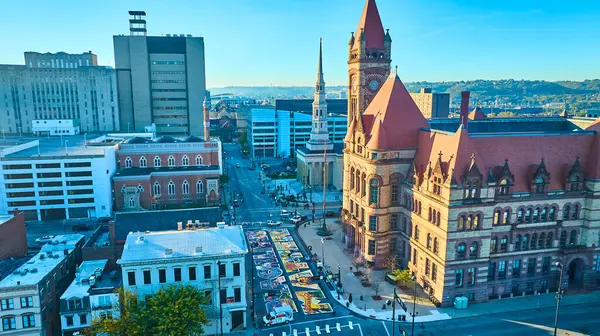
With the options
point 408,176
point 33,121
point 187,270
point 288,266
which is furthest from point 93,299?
point 33,121

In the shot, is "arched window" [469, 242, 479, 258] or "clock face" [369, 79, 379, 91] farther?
"clock face" [369, 79, 379, 91]

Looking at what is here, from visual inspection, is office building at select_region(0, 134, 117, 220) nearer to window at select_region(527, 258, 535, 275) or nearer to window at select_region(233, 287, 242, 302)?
window at select_region(233, 287, 242, 302)

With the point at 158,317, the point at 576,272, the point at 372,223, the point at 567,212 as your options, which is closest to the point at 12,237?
the point at 158,317

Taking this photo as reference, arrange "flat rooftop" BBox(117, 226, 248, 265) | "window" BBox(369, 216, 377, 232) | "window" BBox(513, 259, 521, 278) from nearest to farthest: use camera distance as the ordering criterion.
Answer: "flat rooftop" BBox(117, 226, 248, 265)
"window" BBox(513, 259, 521, 278)
"window" BBox(369, 216, 377, 232)

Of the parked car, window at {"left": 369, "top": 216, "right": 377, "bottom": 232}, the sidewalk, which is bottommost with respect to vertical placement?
the sidewalk

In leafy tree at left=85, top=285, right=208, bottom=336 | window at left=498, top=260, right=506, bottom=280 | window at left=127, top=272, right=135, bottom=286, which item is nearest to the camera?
leafy tree at left=85, top=285, right=208, bottom=336

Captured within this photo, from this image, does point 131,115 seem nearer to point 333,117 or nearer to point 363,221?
point 333,117

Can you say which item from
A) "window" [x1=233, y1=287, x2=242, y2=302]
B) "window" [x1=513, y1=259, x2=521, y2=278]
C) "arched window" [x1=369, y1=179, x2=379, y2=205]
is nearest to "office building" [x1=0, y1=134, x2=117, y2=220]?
"window" [x1=233, y1=287, x2=242, y2=302]

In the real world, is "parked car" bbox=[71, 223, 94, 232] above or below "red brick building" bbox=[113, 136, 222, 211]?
below
